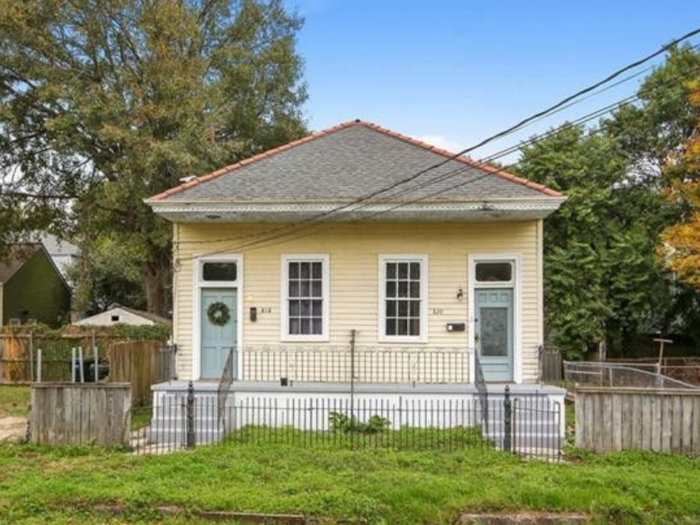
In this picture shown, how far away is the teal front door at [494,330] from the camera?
1202 centimetres

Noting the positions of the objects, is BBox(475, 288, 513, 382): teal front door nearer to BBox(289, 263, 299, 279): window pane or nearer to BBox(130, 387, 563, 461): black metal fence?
BBox(130, 387, 563, 461): black metal fence

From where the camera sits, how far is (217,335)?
489 inches

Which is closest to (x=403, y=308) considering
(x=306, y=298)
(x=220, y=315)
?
(x=306, y=298)

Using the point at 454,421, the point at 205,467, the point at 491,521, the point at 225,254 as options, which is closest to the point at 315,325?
the point at 225,254

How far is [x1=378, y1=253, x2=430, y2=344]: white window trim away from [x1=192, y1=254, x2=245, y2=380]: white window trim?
111 inches

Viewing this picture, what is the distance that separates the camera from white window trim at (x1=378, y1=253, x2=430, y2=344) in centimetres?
1202

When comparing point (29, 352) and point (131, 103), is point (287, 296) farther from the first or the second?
point (131, 103)

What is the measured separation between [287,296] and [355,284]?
139 centimetres

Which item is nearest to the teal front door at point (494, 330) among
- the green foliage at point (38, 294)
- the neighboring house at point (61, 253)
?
the green foliage at point (38, 294)

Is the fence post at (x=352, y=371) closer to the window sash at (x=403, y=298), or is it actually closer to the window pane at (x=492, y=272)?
the window sash at (x=403, y=298)

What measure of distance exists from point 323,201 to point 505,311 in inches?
166

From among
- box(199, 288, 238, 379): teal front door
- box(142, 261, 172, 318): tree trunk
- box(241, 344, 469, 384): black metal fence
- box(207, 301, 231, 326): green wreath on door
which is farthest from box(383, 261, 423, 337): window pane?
box(142, 261, 172, 318): tree trunk

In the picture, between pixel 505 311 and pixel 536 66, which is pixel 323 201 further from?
pixel 536 66

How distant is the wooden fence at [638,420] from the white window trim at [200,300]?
6551 millimetres
